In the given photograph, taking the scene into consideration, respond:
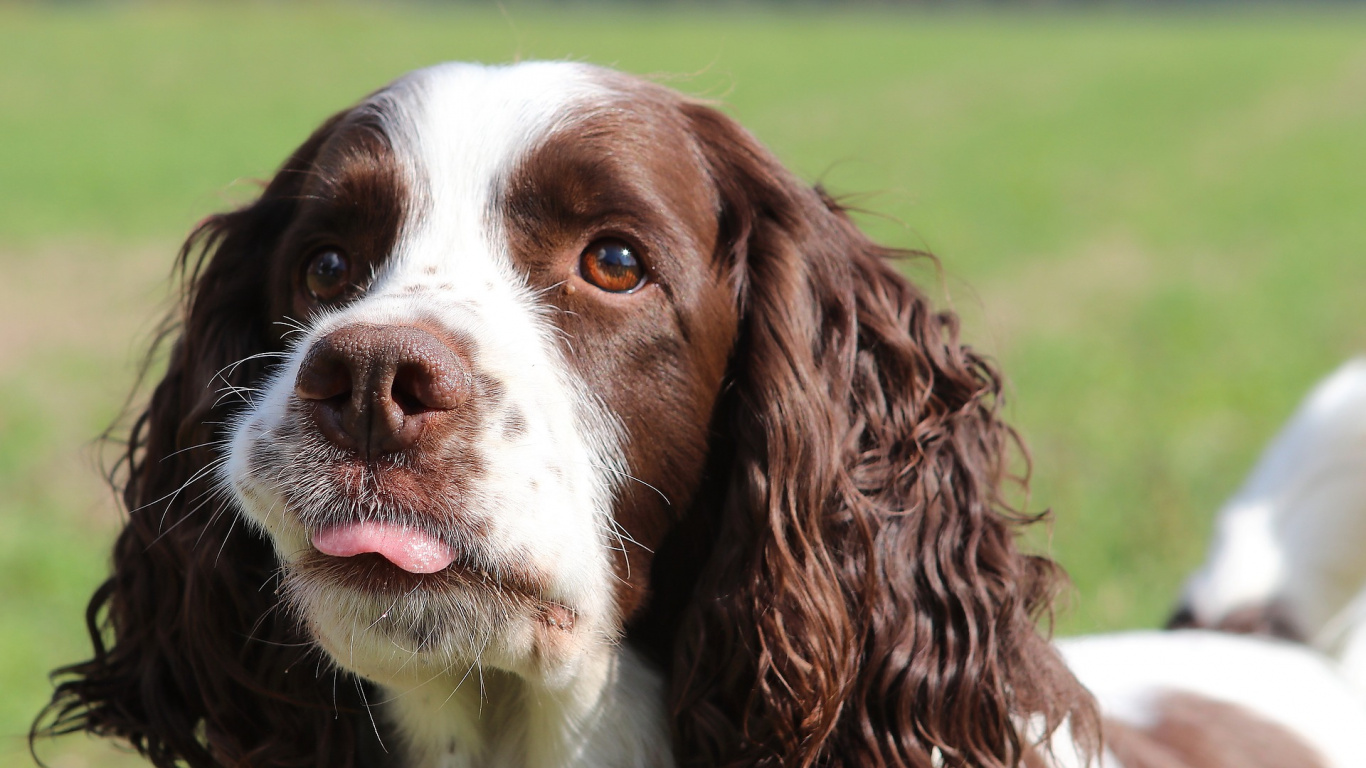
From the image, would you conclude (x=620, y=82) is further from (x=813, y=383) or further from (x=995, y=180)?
(x=995, y=180)

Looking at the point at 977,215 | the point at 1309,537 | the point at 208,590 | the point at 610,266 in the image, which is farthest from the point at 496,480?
the point at 977,215

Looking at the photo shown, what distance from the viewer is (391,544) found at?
7.62ft

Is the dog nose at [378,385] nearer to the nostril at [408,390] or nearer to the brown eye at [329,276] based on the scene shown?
the nostril at [408,390]

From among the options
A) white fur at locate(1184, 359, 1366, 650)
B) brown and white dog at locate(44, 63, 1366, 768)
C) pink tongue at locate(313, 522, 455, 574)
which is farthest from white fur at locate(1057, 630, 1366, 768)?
pink tongue at locate(313, 522, 455, 574)

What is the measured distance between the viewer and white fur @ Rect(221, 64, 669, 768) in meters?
2.39

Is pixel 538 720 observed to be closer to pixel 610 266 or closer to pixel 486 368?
pixel 486 368

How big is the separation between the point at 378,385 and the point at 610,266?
2.08ft

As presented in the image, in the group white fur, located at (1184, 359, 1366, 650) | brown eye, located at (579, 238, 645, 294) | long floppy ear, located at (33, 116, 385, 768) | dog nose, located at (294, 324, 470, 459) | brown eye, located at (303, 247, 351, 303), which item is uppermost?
white fur, located at (1184, 359, 1366, 650)

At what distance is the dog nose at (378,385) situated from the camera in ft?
7.18

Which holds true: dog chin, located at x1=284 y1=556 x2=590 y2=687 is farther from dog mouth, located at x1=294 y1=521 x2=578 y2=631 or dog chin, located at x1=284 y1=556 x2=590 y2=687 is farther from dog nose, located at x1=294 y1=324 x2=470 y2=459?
dog nose, located at x1=294 y1=324 x2=470 y2=459

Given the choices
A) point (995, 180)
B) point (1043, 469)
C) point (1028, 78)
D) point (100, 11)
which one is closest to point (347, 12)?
point (100, 11)

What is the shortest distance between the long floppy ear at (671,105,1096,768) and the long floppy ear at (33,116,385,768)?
876 mm

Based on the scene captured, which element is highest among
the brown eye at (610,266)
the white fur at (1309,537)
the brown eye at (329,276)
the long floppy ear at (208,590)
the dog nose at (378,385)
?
the white fur at (1309,537)

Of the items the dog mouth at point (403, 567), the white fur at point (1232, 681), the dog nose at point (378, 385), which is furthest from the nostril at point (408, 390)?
the white fur at point (1232, 681)
